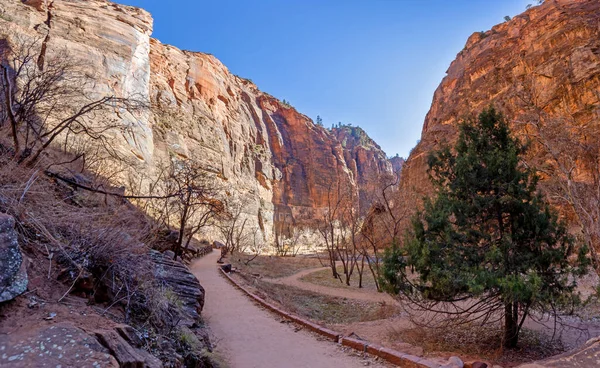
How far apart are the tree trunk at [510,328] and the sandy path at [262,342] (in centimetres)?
345

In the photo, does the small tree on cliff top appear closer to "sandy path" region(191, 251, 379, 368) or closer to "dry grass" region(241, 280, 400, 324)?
"sandy path" region(191, 251, 379, 368)

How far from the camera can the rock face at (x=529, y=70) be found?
85.9ft

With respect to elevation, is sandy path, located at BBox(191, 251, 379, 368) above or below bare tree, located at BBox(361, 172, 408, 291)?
below

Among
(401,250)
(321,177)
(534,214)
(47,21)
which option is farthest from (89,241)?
(321,177)

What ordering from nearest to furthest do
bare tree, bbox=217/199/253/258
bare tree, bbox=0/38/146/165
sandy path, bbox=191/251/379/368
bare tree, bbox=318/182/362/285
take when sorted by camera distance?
bare tree, bbox=0/38/146/165 → sandy path, bbox=191/251/379/368 → bare tree, bbox=318/182/362/285 → bare tree, bbox=217/199/253/258

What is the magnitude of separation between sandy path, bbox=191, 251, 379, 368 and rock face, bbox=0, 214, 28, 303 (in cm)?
404

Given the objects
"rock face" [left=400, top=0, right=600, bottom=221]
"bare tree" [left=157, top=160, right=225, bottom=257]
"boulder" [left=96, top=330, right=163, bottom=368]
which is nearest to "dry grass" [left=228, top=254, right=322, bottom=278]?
"bare tree" [left=157, top=160, right=225, bottom=257]

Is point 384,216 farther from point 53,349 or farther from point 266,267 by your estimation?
point 53,349

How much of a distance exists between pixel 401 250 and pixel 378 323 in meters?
3.69

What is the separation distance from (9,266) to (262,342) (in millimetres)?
5501

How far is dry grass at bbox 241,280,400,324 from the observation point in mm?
11219

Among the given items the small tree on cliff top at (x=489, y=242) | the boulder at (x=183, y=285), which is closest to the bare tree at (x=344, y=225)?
the small tree on cliff top at (x=489, y=242)

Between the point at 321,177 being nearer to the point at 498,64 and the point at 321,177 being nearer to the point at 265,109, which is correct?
the point at 265,109

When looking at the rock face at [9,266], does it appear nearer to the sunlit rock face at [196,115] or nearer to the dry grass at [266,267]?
the sunlit rock face at [196,115]
